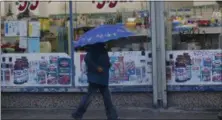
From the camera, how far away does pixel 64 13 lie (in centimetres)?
830

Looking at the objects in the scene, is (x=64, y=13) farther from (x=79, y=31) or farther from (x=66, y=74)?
(x=66, y=74)

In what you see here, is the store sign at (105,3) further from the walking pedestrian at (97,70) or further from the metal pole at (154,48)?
the walking pedestrian at (97,70)

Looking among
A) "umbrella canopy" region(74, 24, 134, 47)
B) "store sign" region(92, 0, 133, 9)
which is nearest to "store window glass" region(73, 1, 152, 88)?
"store sign" region(92, 0, 133, 9)

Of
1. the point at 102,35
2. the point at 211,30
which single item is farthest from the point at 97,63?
the point at 211,30

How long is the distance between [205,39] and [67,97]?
2.92 metres

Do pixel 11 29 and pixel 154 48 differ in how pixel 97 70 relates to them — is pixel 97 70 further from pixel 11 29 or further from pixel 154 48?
pixel 11 29

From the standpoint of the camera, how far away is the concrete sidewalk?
7.44 metres

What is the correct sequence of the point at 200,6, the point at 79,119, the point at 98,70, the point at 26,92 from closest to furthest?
the point at 98,70, the point at 79,119, the point at 200,6, the point at 26,92

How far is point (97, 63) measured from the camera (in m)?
6.53

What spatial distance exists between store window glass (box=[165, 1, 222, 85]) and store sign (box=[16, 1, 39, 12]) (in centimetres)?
263

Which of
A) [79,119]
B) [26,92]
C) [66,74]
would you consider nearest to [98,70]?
[79,119]

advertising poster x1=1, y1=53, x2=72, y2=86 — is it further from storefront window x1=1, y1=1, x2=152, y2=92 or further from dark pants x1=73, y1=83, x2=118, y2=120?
dark pants x1=73, y1=83, x2=118, y2=120

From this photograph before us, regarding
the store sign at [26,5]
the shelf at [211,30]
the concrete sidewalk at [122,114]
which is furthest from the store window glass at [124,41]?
the shelf at [211,30]

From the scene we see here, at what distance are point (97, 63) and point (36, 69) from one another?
221 centimetres
